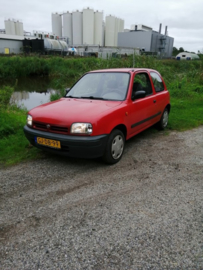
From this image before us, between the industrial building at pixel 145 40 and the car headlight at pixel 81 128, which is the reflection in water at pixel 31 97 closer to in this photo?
the car headlight at pixel 81 128

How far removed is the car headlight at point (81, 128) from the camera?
11.9 feet

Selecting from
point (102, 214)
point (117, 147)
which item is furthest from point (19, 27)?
point (102, 214)

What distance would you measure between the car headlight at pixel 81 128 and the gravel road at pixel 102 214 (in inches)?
28.9

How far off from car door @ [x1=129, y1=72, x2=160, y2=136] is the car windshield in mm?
Answer: 255

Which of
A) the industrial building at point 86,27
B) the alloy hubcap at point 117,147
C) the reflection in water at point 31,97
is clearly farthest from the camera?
the industrial building at point 86,27

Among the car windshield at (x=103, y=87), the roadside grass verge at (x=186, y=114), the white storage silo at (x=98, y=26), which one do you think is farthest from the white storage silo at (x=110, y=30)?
the car windshield at (x=103, y=87)

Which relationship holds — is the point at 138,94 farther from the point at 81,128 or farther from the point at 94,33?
the point at 94,33

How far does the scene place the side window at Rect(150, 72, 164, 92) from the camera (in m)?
5.65

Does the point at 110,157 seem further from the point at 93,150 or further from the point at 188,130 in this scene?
the point at 188,130

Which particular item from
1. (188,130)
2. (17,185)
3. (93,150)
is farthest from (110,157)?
(188,130)

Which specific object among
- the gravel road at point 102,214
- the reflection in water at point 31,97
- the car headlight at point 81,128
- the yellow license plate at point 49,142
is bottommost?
the reflection in water at point 31,97

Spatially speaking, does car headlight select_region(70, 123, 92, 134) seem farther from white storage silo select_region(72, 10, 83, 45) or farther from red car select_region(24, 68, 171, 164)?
white storage silo select_region(72, 10, 83, 45)

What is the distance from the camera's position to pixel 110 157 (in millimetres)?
4012

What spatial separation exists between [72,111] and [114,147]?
3.25 feet
